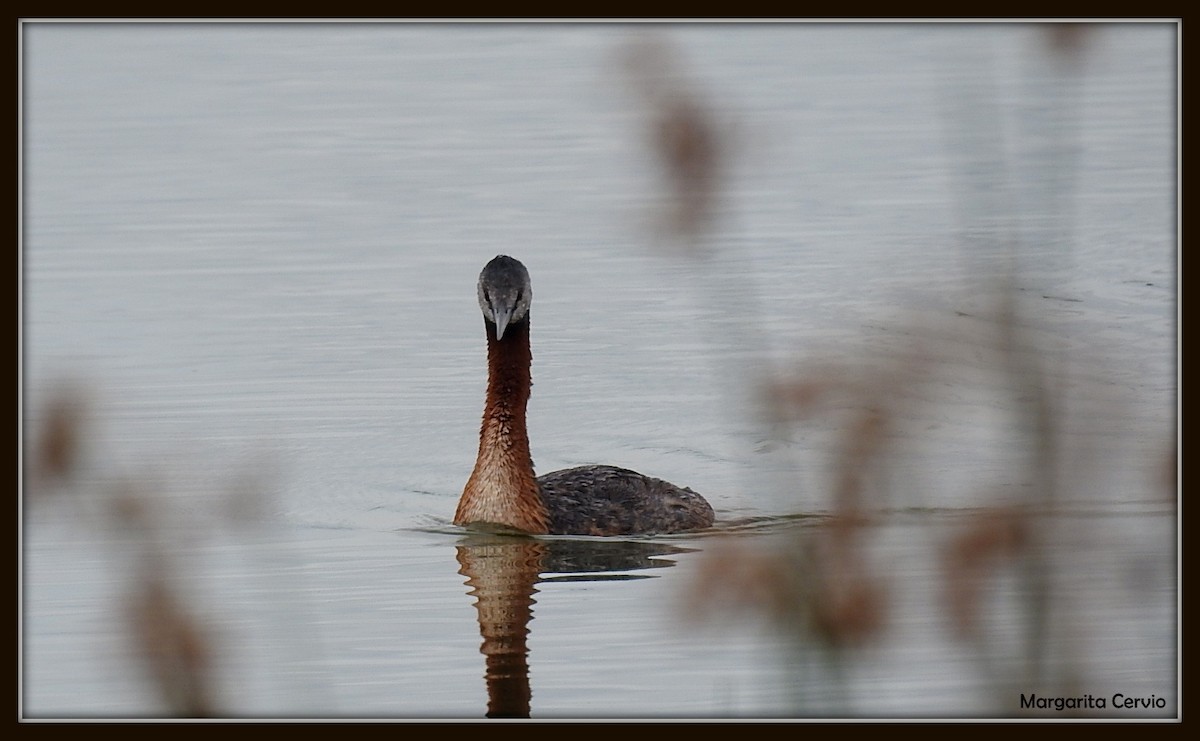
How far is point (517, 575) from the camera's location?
24.6ft

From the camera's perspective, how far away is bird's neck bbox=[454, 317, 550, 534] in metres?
8.47

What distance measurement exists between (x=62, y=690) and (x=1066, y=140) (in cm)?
365

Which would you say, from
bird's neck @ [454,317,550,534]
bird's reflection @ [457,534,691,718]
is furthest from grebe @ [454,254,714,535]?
bird's reflection @ [457,534,691,718]

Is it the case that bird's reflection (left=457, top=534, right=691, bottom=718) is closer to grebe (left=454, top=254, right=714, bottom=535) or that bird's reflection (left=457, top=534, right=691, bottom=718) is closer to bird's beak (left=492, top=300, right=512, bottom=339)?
grebe (left=454, top=254, right=714, bottom=535)

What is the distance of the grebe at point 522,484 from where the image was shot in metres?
8.45

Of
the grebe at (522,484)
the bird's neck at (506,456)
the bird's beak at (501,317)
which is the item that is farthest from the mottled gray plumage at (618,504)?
the bird's beak at (501,317)

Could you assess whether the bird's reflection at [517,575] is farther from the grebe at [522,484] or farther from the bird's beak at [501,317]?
the bird's beak at [501,317]

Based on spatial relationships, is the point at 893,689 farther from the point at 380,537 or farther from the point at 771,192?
the point at 771,192

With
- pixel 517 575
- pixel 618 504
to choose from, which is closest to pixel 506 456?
pixel 618 504

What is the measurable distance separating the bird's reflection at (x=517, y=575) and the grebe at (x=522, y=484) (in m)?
0.17

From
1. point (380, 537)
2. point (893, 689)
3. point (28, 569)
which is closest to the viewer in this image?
point (893, 689)

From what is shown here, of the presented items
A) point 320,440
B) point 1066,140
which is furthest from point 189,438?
point 1066,140

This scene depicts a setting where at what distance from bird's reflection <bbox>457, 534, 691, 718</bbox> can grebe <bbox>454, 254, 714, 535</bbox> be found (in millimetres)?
173

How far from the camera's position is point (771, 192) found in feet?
32.3
